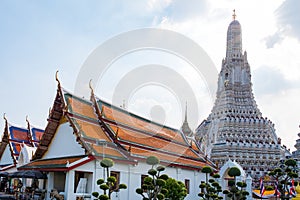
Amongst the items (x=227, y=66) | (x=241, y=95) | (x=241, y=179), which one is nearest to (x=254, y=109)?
(x=241, y=95)

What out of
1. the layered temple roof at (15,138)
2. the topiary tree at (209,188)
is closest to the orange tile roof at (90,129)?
the topiary tree at (209,188)

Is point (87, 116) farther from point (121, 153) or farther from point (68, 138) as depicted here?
point (121, 153)

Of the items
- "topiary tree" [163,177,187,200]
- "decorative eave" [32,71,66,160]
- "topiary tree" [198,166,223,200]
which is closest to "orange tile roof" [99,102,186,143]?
"decorative eave" [32,71,66,160]

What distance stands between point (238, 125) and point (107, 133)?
32968 mm

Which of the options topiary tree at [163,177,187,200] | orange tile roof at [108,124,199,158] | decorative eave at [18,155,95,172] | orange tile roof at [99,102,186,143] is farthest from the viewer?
orange tile roof at [99,102,186,143]

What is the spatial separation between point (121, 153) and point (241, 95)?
37.3 metres

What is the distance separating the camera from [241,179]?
2409 cm

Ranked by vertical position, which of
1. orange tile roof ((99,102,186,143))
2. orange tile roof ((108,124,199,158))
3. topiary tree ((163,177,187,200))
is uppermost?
orange tile roof ((99,102,186,143))

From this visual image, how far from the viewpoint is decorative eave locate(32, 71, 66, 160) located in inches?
716

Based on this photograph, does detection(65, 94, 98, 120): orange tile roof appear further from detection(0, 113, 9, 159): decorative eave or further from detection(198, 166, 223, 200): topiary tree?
detection(0, 113, 9, 159): decorative eave

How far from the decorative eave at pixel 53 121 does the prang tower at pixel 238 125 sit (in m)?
27.5

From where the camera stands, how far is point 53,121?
61.1 feet

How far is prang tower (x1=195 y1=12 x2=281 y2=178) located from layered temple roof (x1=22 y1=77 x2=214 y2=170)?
70.4ft

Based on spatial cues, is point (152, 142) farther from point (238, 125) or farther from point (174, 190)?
point (238, 125)
